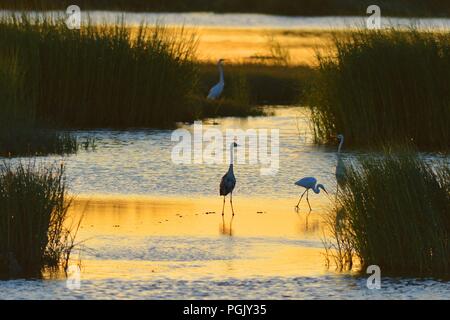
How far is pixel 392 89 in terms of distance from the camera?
20.4 metres

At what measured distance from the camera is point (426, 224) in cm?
1092

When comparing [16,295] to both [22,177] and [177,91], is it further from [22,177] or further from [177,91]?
[177,91]

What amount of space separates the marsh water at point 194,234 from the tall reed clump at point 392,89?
73 cm

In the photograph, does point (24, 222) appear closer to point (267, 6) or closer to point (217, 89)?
point (217, 89)

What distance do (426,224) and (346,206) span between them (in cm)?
82

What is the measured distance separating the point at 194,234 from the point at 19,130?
21.3 feet

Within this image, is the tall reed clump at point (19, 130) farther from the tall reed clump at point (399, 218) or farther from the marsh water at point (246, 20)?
the marsh water at point (246, 20)

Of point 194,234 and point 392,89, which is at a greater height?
point 392,89

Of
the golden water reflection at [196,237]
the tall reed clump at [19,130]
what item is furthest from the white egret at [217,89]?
the golden water reflection at [196,237]

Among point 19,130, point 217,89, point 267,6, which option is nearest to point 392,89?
point 19,130

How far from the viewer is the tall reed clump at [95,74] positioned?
22.7 metres

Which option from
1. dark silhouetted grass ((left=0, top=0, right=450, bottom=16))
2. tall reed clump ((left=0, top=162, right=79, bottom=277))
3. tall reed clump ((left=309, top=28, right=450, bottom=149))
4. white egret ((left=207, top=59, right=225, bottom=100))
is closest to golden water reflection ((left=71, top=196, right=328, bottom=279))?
tall reed clump ((left=0, top=162, right=79, bottom=277))
